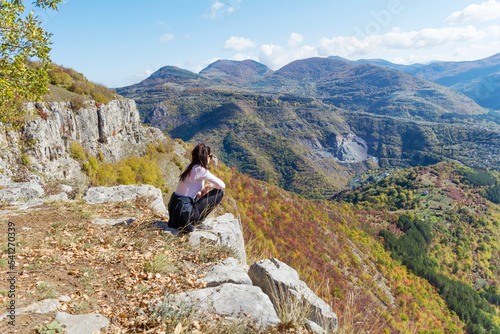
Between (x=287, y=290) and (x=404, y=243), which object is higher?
(x=287, y=290)

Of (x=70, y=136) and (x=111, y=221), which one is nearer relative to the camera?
(x=111, y=221)

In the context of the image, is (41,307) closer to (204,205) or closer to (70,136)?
(204,205)

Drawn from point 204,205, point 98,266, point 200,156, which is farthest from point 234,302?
point 200,156

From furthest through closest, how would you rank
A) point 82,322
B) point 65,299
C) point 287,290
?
point 287,290 → point 65,299 → point 82,322

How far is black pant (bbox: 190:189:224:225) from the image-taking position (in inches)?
250

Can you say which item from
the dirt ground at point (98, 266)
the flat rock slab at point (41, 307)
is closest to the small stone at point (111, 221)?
the dirt ground at point (98, 266)

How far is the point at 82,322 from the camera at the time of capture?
9.98ft

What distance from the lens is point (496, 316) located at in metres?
79.0

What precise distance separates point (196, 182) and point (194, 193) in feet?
0.93

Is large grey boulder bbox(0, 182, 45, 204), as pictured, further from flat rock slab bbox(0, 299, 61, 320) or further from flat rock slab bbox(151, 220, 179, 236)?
flat rock slab bbox(0, 299, 61, 320)

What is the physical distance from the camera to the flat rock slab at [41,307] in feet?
10.1

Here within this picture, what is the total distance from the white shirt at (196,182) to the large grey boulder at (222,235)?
1.02m

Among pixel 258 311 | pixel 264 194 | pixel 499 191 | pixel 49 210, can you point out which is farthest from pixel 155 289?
pixel 499 191

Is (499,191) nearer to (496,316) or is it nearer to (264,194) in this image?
(496,316)
